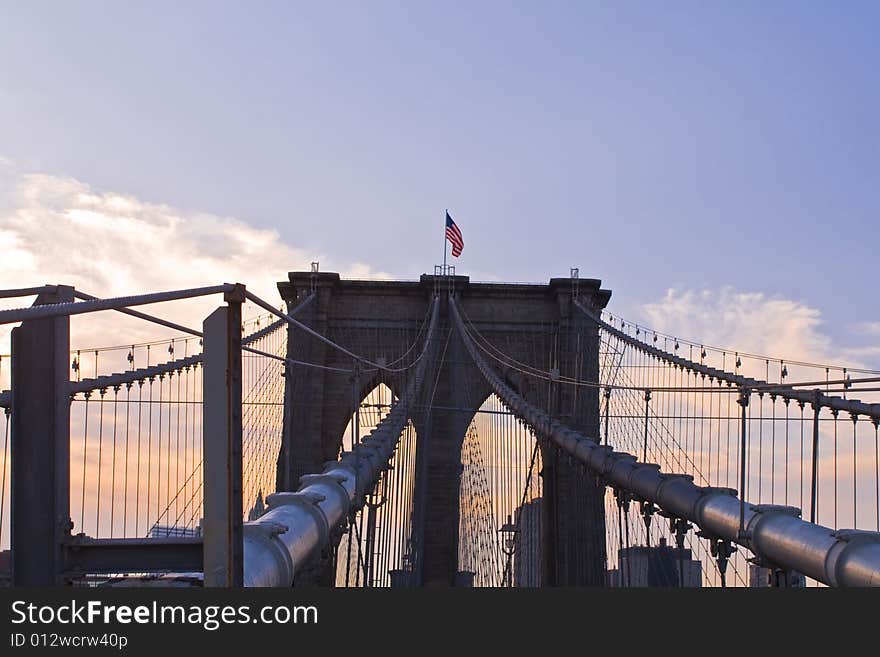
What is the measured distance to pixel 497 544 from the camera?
99.7ft

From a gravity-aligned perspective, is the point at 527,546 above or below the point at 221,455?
below

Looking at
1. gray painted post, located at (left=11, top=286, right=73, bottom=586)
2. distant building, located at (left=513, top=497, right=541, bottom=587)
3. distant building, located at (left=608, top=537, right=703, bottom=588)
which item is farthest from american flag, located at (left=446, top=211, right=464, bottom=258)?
gray painted post, located at (left=11, top=286, right=73, bottom=586)

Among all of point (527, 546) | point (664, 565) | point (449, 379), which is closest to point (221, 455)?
point (664, 565)

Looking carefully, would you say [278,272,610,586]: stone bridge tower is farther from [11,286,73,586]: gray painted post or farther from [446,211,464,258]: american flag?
[11,286,73,586]: gray painted post

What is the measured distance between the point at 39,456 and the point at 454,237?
30571 mm

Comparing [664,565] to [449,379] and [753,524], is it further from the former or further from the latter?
[449,379]

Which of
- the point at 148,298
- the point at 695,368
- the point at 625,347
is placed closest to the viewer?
the point at 148,298

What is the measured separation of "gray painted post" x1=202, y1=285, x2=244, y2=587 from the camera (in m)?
4.85

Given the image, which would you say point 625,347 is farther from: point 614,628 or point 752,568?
point 614,628

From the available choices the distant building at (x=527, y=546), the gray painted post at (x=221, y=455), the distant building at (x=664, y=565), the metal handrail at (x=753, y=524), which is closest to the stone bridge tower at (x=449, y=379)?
the distant building at (x=527, y=546)

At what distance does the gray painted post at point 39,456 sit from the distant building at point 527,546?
2535cm

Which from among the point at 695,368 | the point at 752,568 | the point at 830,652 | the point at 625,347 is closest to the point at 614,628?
the point at 830,652

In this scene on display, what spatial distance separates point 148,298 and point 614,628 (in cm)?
271

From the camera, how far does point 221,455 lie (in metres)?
4.85
